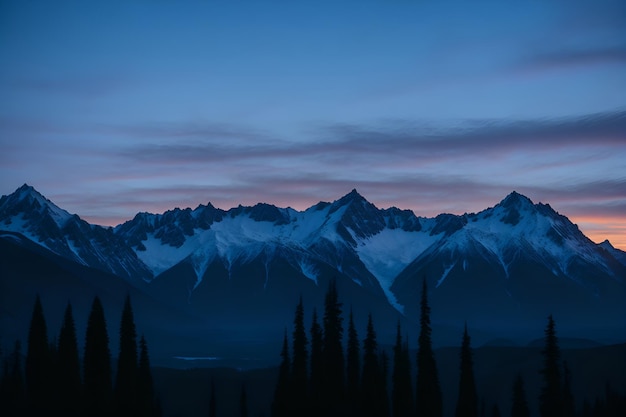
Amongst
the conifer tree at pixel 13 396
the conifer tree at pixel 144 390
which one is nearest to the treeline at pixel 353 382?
the conifer tree at pixel 144 390

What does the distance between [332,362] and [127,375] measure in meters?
26.3

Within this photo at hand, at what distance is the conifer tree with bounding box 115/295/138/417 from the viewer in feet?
456

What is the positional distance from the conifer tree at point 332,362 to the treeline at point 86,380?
23.6 m

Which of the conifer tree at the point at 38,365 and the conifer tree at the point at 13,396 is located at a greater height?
the conifer tree at the point at 38,365

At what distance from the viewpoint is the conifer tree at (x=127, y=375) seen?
456ft

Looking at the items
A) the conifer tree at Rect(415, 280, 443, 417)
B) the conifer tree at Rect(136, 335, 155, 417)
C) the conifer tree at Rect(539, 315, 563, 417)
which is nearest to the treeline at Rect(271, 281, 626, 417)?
the conifer tree at Rect(415, 280, 443, 417)

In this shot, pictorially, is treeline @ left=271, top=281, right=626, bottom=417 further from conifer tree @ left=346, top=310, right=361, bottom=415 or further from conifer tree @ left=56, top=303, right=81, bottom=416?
conifer tree @ left=56, top=303, right=81, bottom=416

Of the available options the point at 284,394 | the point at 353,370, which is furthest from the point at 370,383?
the point at 284,394

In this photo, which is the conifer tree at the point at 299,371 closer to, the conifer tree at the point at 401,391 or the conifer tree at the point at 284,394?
the conifer tree at the point at 284,394

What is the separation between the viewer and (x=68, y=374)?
14375 cm

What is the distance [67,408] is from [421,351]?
149 ft

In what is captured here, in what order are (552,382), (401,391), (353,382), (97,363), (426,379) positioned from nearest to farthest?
(552,382) → (97,363) → (426,379) → (353,382) → (401,391)

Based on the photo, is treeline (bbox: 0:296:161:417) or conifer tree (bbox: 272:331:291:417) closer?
treeline (bbox: 0:296:161:417)

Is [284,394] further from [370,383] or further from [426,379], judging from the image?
[426,379]
